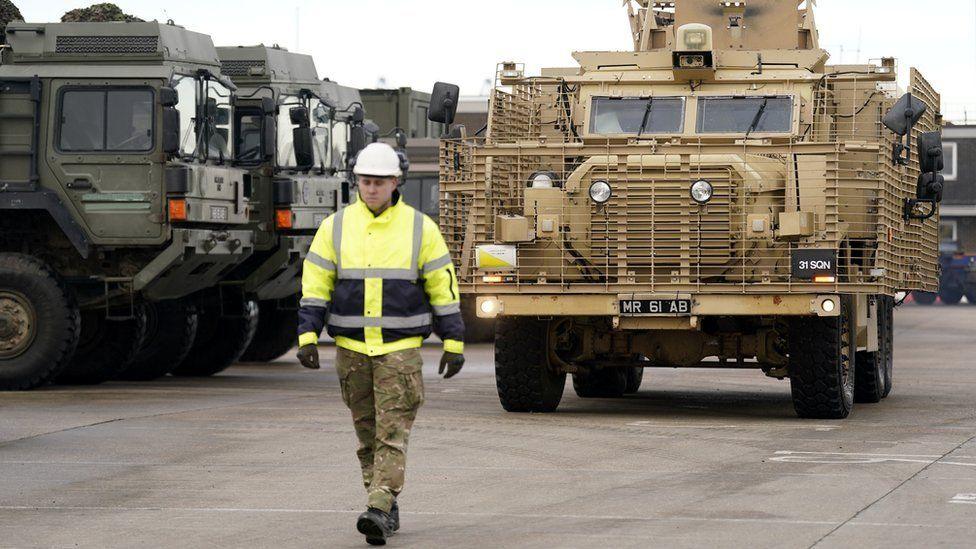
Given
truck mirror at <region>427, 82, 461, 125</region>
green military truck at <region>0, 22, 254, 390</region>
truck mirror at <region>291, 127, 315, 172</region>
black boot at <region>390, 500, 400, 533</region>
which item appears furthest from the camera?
truck mirror at <region>291, 127, 315, 172</region>

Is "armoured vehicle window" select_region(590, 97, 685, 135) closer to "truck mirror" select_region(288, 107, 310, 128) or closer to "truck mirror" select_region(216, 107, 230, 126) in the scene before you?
"truck mirror" select_region(216, 107, 230, 126)

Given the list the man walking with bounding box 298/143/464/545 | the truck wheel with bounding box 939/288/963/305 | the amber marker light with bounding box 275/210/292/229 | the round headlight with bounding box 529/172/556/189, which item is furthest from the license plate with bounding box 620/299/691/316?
the truck wheel with bounding box 939/288/963/305

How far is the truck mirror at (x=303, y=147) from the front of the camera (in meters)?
22.7

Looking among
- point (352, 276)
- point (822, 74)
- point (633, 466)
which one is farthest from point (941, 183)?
point (352, 276)

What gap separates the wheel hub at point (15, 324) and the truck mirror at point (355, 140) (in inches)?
237

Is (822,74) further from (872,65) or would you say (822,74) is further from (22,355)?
(22,355)

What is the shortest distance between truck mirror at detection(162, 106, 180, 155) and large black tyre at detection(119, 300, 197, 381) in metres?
3.26

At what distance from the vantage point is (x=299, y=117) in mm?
22656

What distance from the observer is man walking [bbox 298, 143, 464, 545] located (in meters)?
9.56

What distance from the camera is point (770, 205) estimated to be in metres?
15.9

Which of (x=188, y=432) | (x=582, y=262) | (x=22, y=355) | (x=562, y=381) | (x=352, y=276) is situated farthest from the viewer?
(x=22, y=355)

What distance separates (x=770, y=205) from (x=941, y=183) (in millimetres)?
2146

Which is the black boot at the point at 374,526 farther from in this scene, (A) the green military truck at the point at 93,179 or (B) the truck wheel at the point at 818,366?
(A) the green military truck at the point at 93,179

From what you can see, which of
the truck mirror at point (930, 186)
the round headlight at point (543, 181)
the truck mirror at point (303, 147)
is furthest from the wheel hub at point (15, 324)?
the truck mirror at point (930, 186)
